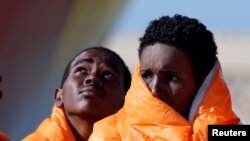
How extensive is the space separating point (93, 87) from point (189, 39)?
0.75 meters

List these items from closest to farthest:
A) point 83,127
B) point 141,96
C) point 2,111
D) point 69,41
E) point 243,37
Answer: point 141,96 < point 83,127 < point 2,111 < point 69,41 < point 243,37

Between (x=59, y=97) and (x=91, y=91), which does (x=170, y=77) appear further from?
(x=59, y=97)

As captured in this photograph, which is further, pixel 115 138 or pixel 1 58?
pixel 1 58

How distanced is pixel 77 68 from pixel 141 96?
94 centimetres

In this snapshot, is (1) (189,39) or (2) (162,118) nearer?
(2) (162,118)

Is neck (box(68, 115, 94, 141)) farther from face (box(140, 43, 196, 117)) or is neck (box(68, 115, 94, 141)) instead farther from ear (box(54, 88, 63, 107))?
face (box(140, 43, 196, 117))

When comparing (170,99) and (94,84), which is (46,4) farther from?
(170,99)

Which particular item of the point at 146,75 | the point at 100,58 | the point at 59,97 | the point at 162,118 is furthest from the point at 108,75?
the point at 162,118

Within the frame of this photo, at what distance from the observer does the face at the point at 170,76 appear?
2203mm

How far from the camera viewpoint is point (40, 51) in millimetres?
4301

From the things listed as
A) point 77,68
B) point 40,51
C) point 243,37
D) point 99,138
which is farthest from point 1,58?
point 243,37

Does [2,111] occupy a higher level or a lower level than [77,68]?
lower

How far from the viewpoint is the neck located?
2.94 m

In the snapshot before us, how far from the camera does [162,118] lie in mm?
2158
